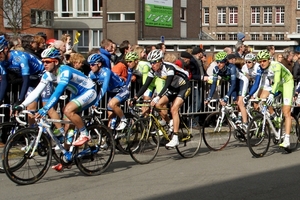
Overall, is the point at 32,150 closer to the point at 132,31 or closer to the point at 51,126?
the point at 51,126

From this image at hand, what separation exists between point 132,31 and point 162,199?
56.0 m

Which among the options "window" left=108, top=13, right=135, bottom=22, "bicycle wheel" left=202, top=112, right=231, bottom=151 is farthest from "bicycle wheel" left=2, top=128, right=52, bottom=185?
"window" left=108, top=13, right=135, bottom=22

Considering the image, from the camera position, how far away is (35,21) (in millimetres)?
62844

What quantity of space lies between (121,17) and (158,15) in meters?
3.89

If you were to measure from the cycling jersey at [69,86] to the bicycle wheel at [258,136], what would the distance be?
11.5ft

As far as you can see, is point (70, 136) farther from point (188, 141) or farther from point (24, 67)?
point (188, 141)

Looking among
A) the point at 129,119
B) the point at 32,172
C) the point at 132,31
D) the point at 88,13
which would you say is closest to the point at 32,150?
the point at 32,172

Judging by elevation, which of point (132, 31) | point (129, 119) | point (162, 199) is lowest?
point (162, 199)

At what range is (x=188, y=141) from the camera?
11.9m

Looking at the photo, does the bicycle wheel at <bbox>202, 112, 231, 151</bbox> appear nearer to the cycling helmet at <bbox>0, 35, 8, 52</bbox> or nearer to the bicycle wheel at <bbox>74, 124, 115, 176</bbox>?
the bicycle wheel at <bbox>74, 124, 115, 176</bbox>

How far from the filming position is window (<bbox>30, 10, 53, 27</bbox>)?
61.9 metres

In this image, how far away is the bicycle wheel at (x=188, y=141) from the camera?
1175 cm

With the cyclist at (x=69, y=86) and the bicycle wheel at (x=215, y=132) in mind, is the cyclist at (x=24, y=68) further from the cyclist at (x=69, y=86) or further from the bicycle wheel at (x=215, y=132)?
the bicycle wheel at (x=215, y=132)

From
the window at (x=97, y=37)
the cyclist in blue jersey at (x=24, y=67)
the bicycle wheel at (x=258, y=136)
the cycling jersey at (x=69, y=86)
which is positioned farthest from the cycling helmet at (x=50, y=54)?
the window at (x=97, y=37)
